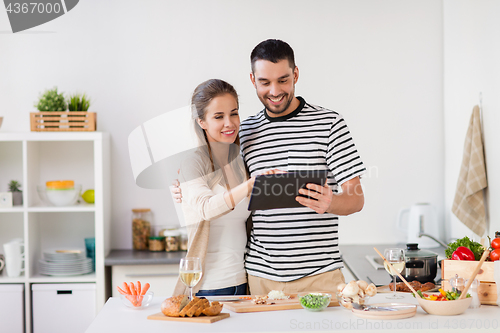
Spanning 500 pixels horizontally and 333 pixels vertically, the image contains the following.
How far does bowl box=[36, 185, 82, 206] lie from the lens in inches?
119

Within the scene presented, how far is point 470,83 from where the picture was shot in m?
2.92

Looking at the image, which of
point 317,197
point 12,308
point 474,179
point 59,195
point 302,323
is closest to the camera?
point 302,323

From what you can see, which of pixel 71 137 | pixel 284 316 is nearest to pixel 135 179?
pixel 71 137

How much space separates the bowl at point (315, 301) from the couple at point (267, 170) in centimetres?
30

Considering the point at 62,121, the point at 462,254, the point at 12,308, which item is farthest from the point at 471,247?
the point at 12,308

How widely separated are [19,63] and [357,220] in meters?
2.58

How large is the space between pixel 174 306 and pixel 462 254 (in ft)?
3.31

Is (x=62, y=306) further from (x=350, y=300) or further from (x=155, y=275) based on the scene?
(x=350, y=300)

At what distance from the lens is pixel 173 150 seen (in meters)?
3.30

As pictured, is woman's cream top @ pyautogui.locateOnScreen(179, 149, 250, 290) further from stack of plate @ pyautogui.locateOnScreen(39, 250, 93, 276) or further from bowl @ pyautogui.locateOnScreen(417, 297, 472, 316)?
stack of plate @ pyautogui.locateOnScreen(39, 250, 93, 276)

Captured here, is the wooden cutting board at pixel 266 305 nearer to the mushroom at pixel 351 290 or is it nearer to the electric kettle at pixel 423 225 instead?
the mushroom at pixel 351 290

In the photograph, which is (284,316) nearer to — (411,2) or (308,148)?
(308,148)

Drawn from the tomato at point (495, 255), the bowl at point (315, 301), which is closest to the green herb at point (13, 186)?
the bowl at point (315, 301)

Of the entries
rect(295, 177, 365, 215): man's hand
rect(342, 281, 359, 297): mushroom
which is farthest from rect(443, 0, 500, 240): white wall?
rect(342, 281, 359, 297): mushroom
